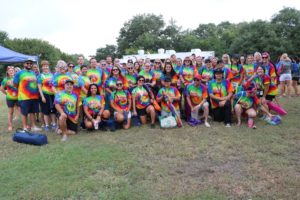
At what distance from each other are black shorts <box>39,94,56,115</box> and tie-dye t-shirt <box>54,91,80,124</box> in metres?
0.68

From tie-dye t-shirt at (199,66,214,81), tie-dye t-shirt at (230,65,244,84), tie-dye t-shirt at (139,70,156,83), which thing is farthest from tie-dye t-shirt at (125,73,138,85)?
tie-dye t-shirt at (230,65,244,84)

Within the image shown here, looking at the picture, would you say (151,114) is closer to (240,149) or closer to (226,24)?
(240,149)

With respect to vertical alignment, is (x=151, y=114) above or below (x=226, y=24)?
below

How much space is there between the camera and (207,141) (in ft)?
19.6

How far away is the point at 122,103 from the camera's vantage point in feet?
24.4

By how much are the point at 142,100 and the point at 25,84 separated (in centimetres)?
288

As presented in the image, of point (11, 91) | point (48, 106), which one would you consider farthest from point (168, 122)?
point (11, 91)

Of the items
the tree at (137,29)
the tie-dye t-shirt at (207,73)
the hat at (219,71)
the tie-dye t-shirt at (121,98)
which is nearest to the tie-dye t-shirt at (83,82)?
the tie-dye t-shirt at (121,98)

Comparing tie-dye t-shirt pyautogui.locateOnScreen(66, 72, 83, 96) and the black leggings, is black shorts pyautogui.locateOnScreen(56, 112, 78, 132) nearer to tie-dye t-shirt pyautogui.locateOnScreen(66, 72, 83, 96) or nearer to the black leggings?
tie-dye t-shirt pyautogui.locateOnScreen(66, 72, 83, 96)

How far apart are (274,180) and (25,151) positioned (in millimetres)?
4465

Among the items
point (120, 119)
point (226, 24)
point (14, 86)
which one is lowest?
point (120, 119)

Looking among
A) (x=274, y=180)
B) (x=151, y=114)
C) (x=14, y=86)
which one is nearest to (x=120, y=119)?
(x=151, y=114)

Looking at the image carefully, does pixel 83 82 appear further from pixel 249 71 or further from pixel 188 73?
pixel 249 71

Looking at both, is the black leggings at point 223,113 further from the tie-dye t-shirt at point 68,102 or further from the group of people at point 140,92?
the tie-dye t-shirt at point 68,102
